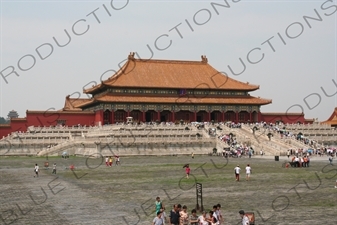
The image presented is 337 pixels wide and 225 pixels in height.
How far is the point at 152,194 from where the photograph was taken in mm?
21984

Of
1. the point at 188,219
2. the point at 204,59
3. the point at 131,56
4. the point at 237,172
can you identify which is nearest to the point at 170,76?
the point at 131,56

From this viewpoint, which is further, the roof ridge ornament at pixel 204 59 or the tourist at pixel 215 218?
the roof ridge ornament at pixel 204 59

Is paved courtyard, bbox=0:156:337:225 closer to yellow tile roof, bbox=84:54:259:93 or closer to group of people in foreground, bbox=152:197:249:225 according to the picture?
group of people in foreground, bbox=152:197:249:225

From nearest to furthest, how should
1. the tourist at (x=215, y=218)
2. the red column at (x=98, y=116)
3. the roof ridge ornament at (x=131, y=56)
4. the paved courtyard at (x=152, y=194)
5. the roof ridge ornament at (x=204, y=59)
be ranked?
the tourist at (x=215, y=218), the paved courtyard at (x=152, y=194), the red column at (x=98, y=116), the roof ridge ornament at (x=131, y=56), the roof ridge ornament at (x=204, y=59)

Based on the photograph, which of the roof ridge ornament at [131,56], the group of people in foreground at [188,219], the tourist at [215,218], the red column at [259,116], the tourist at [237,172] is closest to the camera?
the group of people in foreground at [188,219]

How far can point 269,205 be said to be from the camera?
19.0 meters

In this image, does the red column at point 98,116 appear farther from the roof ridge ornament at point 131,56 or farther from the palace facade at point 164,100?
the roof ridge ornament at point 131,56

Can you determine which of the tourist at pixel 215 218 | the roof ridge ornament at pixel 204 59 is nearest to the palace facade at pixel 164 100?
the roof ridge ornament at pixel 204 59

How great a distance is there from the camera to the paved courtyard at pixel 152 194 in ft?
56.2

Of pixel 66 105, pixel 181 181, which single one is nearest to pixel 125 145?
pixel 181 181

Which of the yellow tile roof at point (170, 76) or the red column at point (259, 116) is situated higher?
the yellow tile roof at point (170, 76)

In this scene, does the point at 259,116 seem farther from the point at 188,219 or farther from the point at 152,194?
the point at 188,219

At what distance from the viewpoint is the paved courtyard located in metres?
17.1

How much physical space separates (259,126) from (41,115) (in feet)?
88.9
